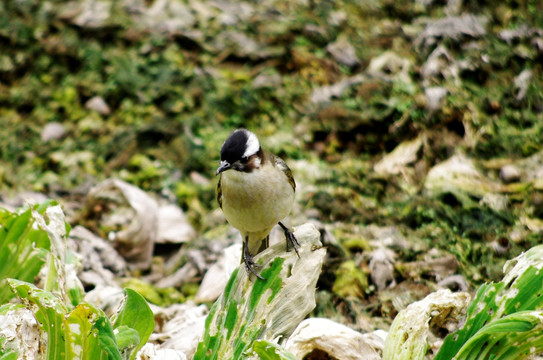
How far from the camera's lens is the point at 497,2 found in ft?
24.5

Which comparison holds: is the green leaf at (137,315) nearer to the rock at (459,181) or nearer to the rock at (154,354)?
the rock at (154,354)

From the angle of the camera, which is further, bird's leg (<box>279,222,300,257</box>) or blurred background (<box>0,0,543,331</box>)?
blurred background (<box>0,0,543,331</box>)

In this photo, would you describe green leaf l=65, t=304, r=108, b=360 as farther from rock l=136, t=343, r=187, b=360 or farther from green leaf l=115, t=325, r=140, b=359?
rock l=136, t=343, r=187, b=360

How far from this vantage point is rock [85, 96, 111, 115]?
7957 mm

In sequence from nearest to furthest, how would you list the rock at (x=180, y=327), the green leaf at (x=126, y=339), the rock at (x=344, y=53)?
the green leaf at (x=126, y=339), the rock at (x=180, y=327), the rock at (x=344, y=53)

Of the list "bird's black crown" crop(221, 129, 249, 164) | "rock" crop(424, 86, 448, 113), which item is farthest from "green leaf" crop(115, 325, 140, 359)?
"rock" crop(424, 86, 448, 113)

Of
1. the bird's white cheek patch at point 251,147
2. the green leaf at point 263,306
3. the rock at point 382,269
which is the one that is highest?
the bird's white cheek patch at point 251,147

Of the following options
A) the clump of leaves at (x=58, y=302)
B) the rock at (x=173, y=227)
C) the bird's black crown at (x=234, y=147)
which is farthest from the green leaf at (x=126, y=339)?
the rock at (x=173, y=227)

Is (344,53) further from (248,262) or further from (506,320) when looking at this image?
(506,320)

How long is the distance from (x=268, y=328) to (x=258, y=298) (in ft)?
0.56

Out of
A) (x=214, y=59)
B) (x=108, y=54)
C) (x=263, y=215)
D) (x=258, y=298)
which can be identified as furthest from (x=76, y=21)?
(x=258, y=298)

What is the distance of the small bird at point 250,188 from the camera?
3844 millimetres

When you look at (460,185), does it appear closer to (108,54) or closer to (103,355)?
(103,355)

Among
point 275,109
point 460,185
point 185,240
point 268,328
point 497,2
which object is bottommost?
point 185,240
